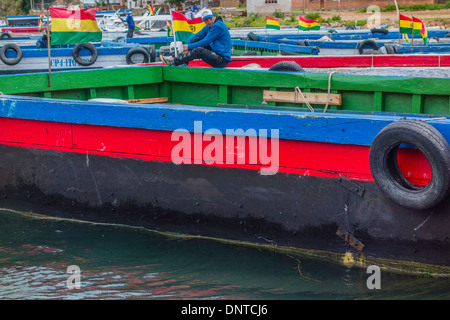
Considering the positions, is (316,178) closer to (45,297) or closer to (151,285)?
(151,285)

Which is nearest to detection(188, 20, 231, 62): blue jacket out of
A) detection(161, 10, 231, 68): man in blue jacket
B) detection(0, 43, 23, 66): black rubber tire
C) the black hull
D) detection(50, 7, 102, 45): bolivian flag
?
detection(161, 10, 231, 68): man in blue jacket

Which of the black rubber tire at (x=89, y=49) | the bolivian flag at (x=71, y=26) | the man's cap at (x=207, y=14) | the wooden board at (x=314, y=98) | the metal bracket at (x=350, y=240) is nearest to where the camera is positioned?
the metal bracket at (x=350, y=240)

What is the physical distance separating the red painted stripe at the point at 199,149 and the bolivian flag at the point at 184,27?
3.90 metres

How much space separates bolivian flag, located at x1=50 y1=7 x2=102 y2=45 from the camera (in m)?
8.66

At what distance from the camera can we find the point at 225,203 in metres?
6.21

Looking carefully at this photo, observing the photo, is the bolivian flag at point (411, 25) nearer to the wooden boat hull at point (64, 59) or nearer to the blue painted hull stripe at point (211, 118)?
the wooden boat hull at point (64, 59)

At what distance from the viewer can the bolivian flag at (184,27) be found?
10164 mm

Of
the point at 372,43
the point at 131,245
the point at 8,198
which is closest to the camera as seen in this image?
the point at 131,245

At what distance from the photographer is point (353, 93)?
24.5ft

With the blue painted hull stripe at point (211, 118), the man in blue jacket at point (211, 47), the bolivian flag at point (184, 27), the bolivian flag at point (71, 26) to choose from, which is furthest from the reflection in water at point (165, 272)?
the bolivian flag at point (184, 27)

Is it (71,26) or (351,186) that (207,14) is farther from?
(351,186)

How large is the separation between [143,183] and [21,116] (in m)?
1.69
